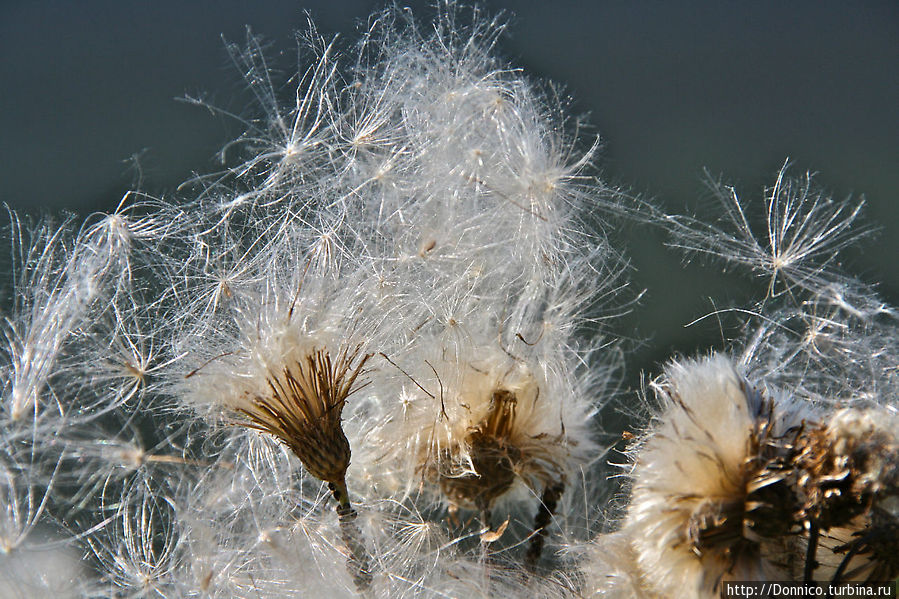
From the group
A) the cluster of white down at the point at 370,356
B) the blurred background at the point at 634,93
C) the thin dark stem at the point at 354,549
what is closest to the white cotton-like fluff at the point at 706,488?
the cluster of white down at the point at 370,356

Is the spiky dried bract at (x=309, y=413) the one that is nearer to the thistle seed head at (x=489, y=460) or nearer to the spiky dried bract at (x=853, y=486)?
the thistle seed head at (x=489, y=460)

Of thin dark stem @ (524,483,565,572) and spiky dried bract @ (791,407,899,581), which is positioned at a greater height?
spiky dried bract @ (791,407,899,581)

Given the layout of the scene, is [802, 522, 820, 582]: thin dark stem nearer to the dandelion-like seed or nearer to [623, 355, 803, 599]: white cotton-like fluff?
[623, 355, 803, 599]: white cotton-like fluff

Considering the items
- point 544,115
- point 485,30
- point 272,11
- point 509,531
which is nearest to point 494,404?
point 509,531

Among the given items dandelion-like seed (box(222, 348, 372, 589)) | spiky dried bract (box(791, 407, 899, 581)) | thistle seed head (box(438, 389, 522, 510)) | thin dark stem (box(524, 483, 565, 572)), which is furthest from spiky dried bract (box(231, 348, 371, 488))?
spiky dried bract (box(791, 407, 899, 581))

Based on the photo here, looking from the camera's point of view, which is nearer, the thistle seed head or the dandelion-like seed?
the dandelion-like seed

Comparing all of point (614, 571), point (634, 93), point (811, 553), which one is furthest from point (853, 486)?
point (634, 93)

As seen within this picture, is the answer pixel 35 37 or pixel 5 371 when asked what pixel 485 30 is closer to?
pixel 5 371
